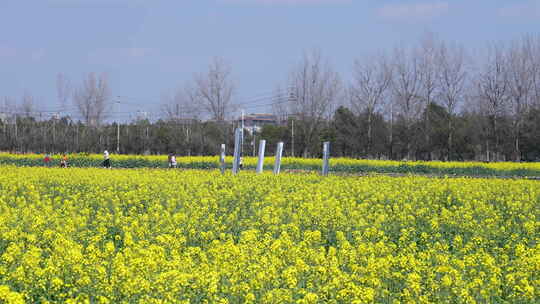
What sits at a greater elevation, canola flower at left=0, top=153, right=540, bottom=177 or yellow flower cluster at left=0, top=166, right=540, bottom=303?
canola flower at left=0, top=153, right=540, bottom=177

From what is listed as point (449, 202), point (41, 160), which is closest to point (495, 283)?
point (449, 202)

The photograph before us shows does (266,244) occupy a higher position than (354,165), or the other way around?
(354,165)

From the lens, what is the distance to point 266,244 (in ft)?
29.5

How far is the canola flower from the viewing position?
113ft

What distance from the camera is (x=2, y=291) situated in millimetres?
5309

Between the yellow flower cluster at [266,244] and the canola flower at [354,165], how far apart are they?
692 inches

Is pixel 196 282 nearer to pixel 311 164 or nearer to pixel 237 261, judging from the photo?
pixel 237 261

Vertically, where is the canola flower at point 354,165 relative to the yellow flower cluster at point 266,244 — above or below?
above

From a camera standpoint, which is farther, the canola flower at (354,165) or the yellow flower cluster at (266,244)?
the canola flower at (354,165)

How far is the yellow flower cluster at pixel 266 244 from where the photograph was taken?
6.54m

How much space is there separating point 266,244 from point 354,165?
1145 inches

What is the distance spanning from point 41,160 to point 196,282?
1556 inches

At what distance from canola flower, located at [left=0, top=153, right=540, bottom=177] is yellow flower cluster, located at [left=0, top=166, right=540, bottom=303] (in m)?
17.6

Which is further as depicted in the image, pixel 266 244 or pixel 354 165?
pixel 354 165
